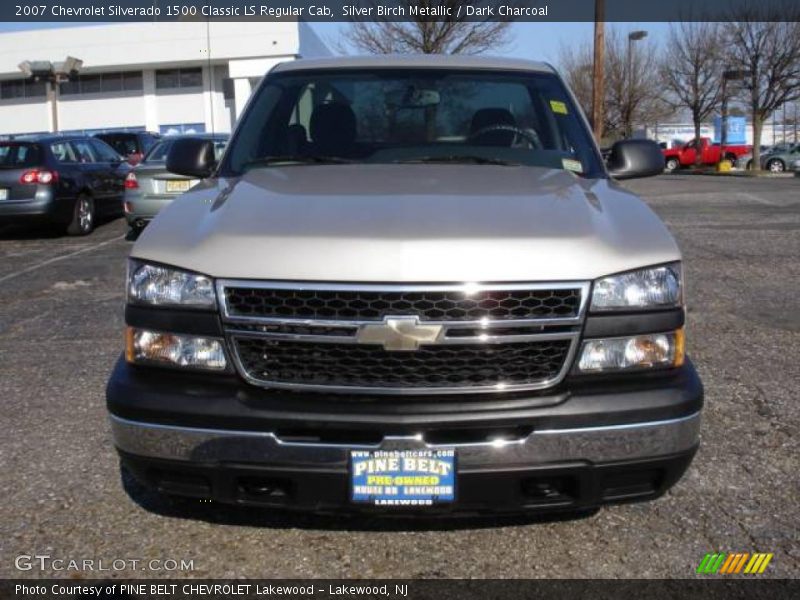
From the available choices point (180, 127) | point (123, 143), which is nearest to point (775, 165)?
point (180, 127)

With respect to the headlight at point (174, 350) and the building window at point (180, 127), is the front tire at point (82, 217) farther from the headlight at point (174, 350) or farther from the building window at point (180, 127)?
the building window at point (180, 127)

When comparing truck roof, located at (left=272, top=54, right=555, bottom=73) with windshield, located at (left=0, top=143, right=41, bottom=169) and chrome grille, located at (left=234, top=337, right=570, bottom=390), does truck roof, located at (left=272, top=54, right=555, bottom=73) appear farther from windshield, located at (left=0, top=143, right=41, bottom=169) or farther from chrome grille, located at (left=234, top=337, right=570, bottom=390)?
windshield, located at (left=0, top=143, right=41, bottom=169)

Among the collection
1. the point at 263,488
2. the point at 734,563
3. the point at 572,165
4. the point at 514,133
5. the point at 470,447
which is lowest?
the point at 734,563

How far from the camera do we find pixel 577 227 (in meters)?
2.71

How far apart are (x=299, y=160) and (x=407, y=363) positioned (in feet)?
5.12

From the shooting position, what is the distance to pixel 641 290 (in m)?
2.63

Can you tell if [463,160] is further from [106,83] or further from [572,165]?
[106,83]

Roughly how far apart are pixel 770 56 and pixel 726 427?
118 ft

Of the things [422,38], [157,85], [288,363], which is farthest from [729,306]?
[157,85]

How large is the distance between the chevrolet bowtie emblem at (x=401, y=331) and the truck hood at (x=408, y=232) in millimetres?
131

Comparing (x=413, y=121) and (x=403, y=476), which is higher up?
(x=413, y=121)

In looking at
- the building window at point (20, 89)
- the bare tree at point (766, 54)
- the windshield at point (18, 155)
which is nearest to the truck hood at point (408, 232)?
the windshield at point (18, 155)

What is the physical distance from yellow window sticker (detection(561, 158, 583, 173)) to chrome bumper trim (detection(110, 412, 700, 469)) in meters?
1.51

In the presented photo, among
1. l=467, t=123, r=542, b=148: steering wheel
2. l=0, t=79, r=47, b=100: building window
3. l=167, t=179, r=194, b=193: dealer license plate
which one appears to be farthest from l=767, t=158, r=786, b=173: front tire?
l=467, t=123, r=542, b=148: steering wheel
